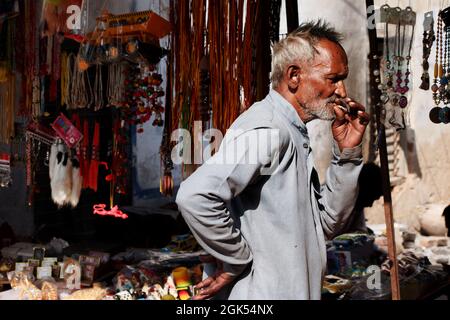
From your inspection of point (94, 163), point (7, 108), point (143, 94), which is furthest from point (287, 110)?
point (7, 108)

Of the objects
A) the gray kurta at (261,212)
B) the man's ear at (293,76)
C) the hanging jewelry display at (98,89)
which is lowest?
the gray kurta at (261,212)

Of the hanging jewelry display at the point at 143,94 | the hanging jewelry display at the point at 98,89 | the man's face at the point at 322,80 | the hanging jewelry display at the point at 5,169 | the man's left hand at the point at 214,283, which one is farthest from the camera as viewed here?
the hanging jewelry display at the point at 5,169

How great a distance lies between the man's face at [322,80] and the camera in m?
1.68

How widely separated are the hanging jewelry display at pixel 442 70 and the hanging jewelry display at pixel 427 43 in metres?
0.03

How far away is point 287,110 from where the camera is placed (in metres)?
1.66

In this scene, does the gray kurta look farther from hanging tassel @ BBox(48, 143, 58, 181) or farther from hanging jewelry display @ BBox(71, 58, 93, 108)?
hanging tassel @ BBox(48, 143, 58, 181)

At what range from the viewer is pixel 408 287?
10.2 ft

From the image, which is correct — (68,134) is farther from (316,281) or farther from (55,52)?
(316,281)

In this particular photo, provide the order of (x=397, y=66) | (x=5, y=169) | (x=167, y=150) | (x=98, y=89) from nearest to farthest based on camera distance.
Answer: (x=397, y=66), (x=167, y=150), (x=98, y=89), (x=5, y=169)

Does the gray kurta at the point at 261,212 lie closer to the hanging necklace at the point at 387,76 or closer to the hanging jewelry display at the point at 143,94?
the hanging necklace at the point at 387,76

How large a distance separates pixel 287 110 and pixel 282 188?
0.27 m

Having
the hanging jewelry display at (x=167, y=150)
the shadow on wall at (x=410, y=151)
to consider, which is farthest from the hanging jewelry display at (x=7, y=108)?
the shadow on wall at (x=410, y=151)

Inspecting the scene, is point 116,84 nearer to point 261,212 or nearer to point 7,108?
point 7,108
